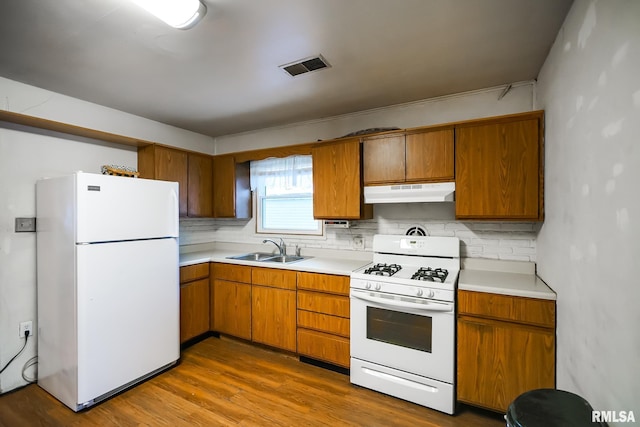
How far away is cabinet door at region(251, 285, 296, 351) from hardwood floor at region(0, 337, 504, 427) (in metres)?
0.27

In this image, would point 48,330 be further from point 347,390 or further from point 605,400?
point 605,400

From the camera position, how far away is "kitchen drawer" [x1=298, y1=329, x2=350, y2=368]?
2.50 m

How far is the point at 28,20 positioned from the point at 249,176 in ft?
7.77

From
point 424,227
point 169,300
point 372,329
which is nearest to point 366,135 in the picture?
point 424,227

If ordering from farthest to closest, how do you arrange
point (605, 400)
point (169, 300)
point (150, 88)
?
point (169, 300) → point (150, 88) → point (605, 400)

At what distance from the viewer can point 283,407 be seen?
211 centimetres

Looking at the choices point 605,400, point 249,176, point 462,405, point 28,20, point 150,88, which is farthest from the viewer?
point 249,176

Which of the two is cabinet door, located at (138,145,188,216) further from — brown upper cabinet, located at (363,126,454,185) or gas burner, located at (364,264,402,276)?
gas burner, located at (364,264,402,276)

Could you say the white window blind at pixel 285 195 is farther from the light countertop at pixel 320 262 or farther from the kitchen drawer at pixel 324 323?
the kitchen drawer at pixel 324 323

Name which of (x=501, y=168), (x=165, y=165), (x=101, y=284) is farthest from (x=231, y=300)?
(x=501, y=168)

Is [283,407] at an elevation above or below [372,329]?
below

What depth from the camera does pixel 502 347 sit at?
1.91 meters

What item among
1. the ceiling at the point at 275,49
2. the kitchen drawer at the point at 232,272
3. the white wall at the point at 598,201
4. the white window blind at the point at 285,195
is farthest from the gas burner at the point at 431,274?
the kitchen drawer at the point at 232,272

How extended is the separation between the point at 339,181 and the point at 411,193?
691 mm
